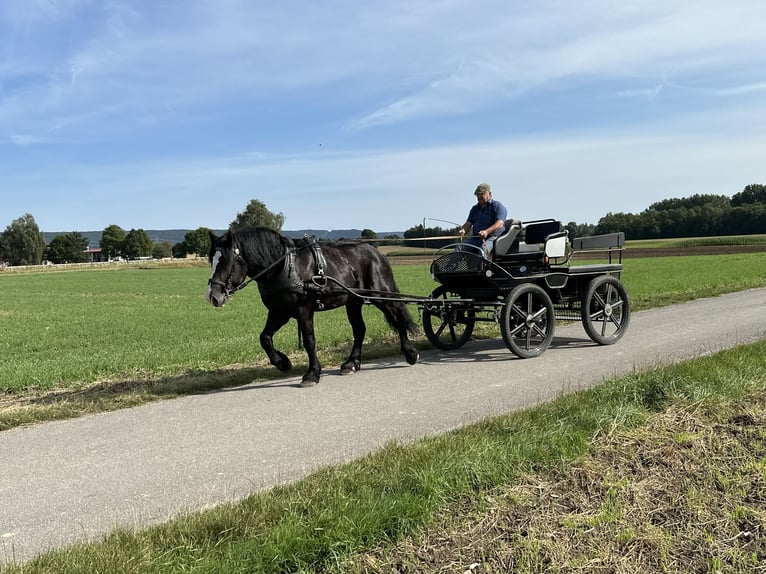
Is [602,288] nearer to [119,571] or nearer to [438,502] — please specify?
[438,502]

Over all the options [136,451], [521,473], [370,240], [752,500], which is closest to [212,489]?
[136,451]

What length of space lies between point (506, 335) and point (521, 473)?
4.86 meters

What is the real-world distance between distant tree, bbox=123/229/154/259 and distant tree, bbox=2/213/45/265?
20.0m

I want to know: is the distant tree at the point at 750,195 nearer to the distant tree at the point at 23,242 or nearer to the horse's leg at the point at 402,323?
the horse's leg at the point at 402,323

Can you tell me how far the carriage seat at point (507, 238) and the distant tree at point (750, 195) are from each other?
384 feet

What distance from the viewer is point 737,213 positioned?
93125mm

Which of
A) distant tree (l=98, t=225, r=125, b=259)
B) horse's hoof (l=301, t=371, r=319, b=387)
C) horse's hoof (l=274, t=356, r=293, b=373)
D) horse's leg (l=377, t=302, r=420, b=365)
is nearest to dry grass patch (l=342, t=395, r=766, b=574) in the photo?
horse's hoof (l=301, t=371, r=319, b=387)

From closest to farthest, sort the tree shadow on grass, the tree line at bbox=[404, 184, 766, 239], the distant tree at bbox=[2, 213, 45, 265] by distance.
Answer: the tree shadow on grass
the tree line at bbox=[404, 184, 766, 239]
the distant tree at bbox=[2, 213, 45, 265]

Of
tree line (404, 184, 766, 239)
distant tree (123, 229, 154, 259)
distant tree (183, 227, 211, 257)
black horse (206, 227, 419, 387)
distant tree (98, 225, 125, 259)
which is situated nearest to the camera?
black horse (206, 227, 419, 387)

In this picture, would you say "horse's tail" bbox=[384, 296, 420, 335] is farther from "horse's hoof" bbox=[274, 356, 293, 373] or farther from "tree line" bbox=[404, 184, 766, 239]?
"tree line" bbox=[404, 184, 766, 239]

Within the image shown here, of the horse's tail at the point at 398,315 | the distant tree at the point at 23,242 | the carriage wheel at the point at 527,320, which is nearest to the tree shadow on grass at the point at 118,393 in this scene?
the horse's tail at the point at 398,315

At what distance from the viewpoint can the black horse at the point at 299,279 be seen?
280 inches

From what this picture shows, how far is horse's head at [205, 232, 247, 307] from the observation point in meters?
6.96

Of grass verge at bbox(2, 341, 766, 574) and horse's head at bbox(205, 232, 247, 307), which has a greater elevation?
horse's head at bbox(205, 232, 247, 307)
